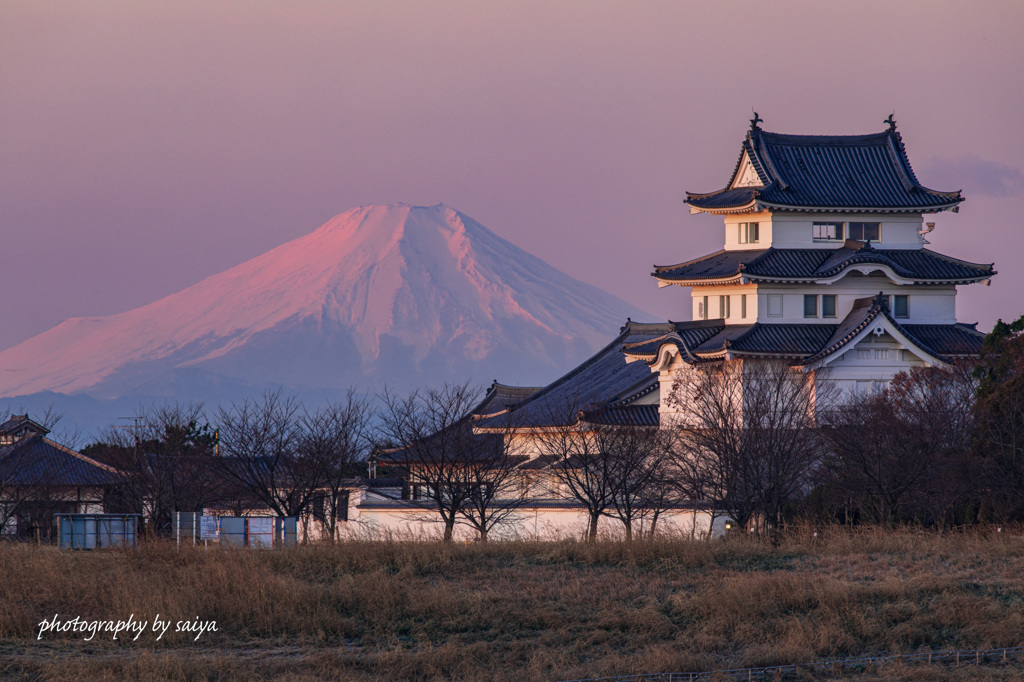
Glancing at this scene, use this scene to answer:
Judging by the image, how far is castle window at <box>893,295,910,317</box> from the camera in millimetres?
41688

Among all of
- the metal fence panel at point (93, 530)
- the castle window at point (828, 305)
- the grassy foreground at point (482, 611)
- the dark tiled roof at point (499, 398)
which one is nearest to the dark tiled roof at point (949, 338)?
the castle window at point (828, 305)

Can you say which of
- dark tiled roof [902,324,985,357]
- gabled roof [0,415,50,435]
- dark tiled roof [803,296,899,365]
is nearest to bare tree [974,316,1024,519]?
dark tiled roof [803,296,899,365]

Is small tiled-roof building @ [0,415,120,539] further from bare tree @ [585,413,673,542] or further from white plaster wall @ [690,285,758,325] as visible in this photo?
white plaster wall @ [690,285,758,325]

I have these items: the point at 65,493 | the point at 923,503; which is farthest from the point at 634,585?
the point at 65,493

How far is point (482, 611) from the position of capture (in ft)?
50.0

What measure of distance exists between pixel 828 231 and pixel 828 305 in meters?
2.99

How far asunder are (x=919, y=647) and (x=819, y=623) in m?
1.14

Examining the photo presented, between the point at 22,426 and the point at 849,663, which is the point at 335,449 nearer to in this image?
the point at 22,426

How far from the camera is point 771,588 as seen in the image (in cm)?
1545

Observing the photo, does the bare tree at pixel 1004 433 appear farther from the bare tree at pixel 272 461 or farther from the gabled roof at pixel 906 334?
the bare tree at pixel 272 461

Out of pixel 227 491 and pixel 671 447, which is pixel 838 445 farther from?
pixel 227 491

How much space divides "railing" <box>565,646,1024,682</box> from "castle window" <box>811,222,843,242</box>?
3015cm

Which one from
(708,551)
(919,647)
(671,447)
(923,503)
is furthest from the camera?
(671,447)

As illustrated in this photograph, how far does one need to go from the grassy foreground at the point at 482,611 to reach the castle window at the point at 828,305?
76.4 ft
